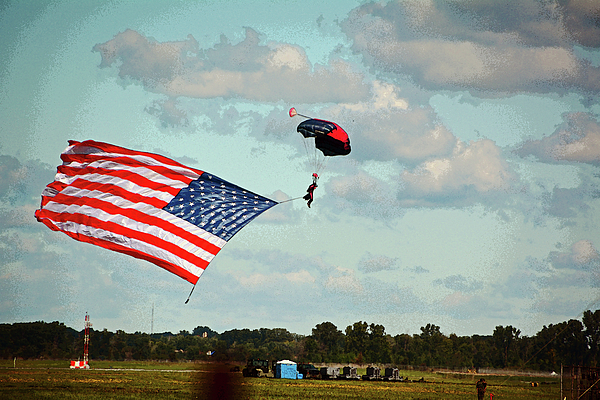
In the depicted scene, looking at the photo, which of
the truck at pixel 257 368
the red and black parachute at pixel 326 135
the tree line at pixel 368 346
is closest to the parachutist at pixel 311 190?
the red and black parachute at pixel 326 135

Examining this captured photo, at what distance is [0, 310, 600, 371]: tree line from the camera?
139 metres

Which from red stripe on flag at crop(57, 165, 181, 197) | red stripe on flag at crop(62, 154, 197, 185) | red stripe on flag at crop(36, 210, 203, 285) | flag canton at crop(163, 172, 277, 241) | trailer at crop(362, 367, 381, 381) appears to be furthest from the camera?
trailer at crop(362, 367, 381, 381)

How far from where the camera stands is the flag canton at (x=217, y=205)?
1425 centimetres

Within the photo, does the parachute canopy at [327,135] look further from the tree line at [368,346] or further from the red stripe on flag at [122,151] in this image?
the tree line at [368,346]

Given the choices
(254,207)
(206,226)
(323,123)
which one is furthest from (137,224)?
(323,123)

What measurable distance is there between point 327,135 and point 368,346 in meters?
140

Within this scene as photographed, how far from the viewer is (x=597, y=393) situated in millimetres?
29000

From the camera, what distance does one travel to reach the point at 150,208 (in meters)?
14.3

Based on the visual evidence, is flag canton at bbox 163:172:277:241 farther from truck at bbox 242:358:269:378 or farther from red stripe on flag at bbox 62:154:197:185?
truck at bbox 242:358:269:378

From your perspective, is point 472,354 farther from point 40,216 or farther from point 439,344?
point 40,216

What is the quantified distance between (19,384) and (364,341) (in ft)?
413

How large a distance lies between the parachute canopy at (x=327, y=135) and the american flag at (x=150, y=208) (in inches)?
623

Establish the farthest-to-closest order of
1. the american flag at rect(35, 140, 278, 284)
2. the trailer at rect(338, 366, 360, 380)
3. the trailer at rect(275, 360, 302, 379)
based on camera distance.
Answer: the trailer at rect(338, 366, 360, 380), the trailer at rect(275, 360, 302, 379), the american flag at rect(35, 140, 278, 284)

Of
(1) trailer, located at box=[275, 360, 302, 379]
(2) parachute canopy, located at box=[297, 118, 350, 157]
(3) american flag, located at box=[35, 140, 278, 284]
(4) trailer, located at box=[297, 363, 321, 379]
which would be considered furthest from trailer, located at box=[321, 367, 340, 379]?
(3) american flag, located at box=[35, 140, 278, 284]
